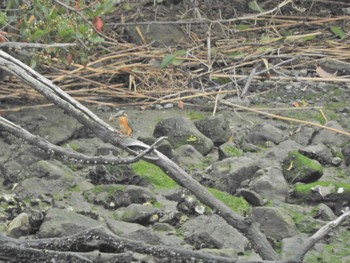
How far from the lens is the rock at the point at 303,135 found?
4781 mm

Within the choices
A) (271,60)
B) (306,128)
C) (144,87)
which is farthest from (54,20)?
(271,60)

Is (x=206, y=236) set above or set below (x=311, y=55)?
above

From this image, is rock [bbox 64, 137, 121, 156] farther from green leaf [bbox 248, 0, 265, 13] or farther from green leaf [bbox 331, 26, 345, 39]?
green leaf [bbox 331, 26, 345, 39]

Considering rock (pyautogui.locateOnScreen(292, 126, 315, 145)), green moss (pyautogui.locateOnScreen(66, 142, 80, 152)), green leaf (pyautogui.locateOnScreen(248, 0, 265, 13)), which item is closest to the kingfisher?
green moss (pyautogui.locateOnScreen(66, 142, 80, 152))

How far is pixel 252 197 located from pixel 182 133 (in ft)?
2.68

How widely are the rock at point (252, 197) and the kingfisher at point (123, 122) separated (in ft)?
2.86

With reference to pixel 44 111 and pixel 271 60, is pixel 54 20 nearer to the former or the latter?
pixel 44 111

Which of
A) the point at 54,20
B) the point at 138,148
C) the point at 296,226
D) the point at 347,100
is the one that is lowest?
the point at 347,100

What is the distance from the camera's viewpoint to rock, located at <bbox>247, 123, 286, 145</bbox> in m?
4.75

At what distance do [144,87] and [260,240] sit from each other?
2.53 m

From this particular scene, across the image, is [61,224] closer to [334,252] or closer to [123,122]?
[334,252]

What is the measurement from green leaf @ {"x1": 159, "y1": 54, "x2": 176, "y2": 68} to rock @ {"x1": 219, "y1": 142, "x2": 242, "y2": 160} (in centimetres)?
88

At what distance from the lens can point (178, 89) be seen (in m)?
5.29

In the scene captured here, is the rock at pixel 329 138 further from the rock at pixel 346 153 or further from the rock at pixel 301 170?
the rock at pixel 301 170
